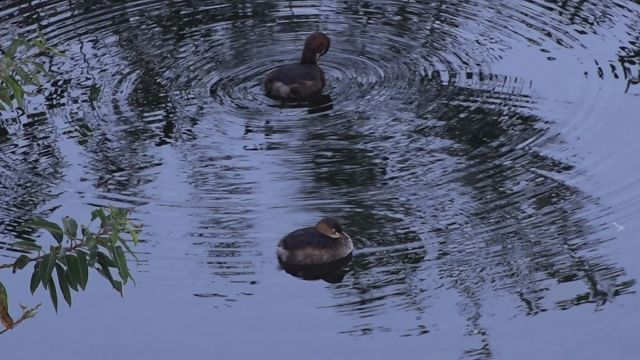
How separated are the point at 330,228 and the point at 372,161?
5.42 feet

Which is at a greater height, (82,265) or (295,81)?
(82,265)

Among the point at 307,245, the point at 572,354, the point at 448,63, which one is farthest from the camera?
the point at 448,63

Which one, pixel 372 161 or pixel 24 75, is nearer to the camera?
pixel 24 75

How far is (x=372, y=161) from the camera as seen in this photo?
37.8 ft

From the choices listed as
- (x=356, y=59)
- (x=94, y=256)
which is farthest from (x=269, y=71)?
(x=94, y=256)

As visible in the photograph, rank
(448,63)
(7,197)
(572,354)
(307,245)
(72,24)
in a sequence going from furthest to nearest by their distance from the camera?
(72,24), (448,63), (7,197), (307,245), (572,354)

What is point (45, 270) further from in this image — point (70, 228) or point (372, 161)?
point (372, 161)

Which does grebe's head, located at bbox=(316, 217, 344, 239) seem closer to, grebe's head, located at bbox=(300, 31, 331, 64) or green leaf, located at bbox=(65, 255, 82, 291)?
grebe's head, located at bbox=(300, 31, 331, 64)

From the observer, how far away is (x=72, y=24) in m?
15.0

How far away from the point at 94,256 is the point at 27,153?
605 centimetres

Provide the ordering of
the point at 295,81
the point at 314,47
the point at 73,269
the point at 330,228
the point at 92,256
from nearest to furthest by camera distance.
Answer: the point at 92,256 → the point at 73,269 → the point at 330,228 → the point at 295,81 → the point at 314,47

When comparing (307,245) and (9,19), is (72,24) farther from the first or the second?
(307,245)

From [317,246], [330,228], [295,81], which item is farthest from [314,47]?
[317,246]

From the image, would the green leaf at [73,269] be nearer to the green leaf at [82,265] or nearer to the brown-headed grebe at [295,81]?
the green leaf at [82,265]
